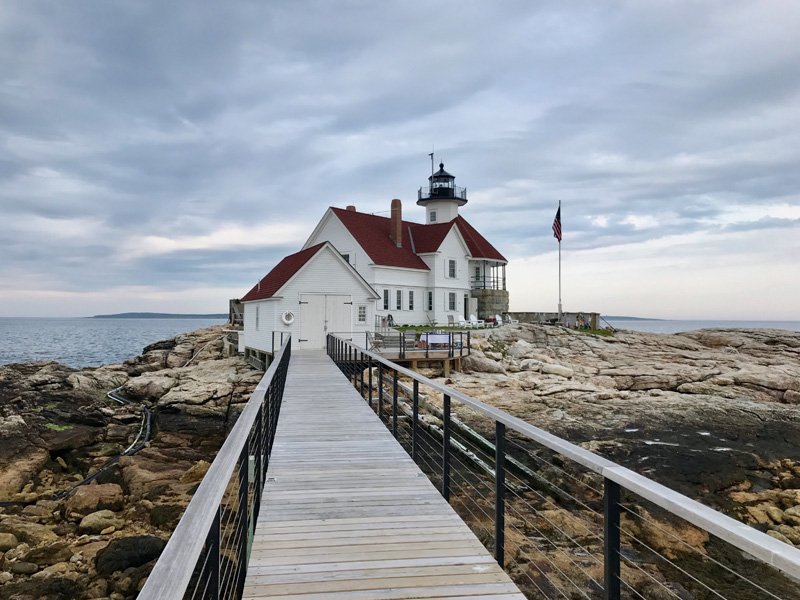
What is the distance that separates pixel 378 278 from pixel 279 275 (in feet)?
27.5

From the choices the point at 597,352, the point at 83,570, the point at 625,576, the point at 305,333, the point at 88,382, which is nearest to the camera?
the point at 625,576

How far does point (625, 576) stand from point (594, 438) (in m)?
7.57

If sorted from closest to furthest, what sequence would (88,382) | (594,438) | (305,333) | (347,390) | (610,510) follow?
(610,510) < (347,390) < (594,438) < (88,382) < (305,333)

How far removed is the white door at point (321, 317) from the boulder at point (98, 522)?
49.4 ft

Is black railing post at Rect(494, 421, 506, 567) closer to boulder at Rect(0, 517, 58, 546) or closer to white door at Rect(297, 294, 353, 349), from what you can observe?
boulder at Rect(0, 517, 58, 546)

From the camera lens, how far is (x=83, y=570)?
841 cm

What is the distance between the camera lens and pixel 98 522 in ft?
32.8

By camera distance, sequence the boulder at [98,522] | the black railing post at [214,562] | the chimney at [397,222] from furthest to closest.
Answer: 1. the chimney at [397,222]
2. the boulder at [98,522]
3. the black railing post at [214,562]

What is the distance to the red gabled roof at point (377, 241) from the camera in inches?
1362

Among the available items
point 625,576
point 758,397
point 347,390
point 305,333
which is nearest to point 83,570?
point 347,390

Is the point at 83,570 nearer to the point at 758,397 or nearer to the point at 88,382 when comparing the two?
the point at 88,382

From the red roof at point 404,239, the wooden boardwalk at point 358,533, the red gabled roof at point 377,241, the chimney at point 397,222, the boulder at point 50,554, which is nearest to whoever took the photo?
the wooden boardwalk at point 358,533

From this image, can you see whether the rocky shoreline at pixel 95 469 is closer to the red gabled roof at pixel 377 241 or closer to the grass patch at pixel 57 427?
the grass patch at pixel 57 427

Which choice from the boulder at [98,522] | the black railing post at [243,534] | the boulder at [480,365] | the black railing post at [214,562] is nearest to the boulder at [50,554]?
the boulder at [98,522]
